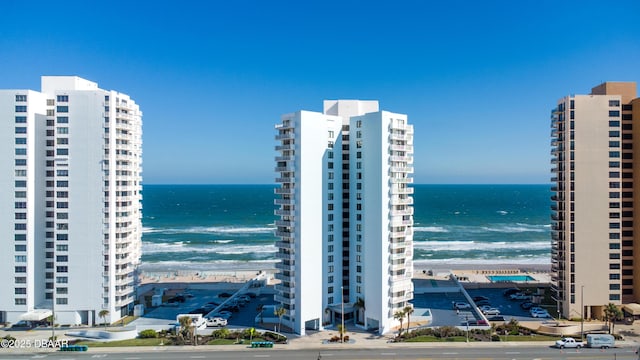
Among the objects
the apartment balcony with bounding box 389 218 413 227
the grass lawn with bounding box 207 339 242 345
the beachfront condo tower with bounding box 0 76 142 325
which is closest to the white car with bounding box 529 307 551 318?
the apartment balcony with bounding box 389 218 413 227

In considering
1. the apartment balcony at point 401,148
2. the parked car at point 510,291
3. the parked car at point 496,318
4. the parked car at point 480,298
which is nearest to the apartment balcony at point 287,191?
the apartment balcony at point 401,148

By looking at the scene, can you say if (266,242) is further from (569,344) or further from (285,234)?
(569,344)

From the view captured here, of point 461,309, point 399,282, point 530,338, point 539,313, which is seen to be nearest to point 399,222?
point 399,282

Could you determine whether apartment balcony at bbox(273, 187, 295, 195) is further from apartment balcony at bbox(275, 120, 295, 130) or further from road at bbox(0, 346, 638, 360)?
road at bbox(0, 346, 638, 360)

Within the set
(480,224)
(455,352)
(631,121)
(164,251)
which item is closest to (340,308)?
(455,352)

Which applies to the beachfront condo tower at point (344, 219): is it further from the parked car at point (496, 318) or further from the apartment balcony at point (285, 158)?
the parked car at point (496, 318)
